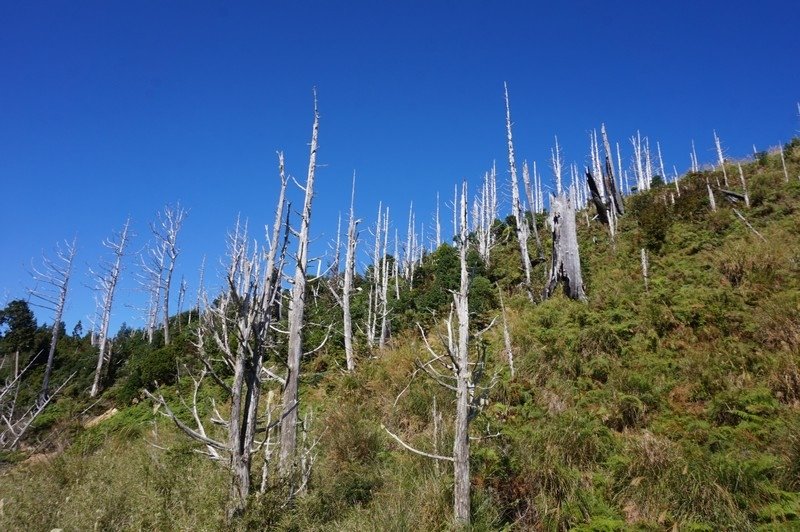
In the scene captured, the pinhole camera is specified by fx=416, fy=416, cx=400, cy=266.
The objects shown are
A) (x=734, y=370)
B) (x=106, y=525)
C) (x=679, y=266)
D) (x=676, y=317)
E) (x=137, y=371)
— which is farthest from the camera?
(x=137, y=371)

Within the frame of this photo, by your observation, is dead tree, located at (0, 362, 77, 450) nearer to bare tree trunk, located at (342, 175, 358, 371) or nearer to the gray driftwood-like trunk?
the gray driftwood-like trunk

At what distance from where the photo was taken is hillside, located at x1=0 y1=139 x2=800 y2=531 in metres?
4.44

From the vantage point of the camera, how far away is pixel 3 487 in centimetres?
695

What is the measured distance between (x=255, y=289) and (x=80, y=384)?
2729cm

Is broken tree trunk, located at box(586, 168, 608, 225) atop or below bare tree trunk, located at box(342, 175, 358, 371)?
atop

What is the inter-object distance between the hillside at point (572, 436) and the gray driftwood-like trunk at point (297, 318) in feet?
1.68

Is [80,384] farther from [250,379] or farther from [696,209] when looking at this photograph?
[696,209]

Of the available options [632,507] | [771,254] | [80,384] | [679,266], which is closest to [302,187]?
[632,507]

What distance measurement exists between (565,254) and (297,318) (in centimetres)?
848

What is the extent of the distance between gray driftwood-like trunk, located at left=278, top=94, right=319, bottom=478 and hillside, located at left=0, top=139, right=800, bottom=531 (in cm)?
51

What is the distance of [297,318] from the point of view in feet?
27.7

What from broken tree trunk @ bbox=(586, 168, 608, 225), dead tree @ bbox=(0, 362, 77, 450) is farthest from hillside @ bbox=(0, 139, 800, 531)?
broken tree trunk @ bbox=(586, 168, 608, 225)

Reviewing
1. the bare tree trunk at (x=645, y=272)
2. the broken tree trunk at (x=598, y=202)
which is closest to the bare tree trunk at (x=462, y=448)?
the bare tree trunk at (x=645, y=272)

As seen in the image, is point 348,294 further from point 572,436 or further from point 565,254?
point 572,436
